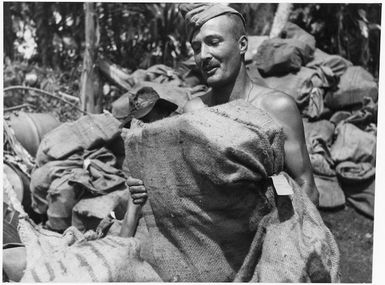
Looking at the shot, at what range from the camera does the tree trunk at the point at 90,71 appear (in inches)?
327

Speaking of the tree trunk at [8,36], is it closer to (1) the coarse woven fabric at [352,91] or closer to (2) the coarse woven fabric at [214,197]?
(1) the coarse woven fabric at [352,91]

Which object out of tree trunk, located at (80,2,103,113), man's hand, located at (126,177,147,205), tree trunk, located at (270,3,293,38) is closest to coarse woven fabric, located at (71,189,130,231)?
man's hand, located at (126,177,147,205)

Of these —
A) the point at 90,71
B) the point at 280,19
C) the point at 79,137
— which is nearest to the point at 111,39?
the point at 90,71

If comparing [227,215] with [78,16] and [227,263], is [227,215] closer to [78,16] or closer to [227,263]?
[227,263]

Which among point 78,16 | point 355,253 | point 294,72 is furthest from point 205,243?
point 78,16

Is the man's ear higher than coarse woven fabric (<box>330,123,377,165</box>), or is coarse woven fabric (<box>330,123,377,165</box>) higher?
the man's ear

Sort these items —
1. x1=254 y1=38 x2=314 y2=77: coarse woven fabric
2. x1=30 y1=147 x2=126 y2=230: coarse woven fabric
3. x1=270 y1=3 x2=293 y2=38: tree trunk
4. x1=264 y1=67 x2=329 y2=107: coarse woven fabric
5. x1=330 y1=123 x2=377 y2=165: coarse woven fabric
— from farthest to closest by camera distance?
x1=270 y1=3 x2=293 y2=38: tree trunk < x1=254 y1=38 x2=314 y2=77: coarse woven fabric < x1=264 y1=67 x2=329 y2=107: coarse woven fabric < x1=330 y1=123 x2=377 y2=165: coarse woven fabric < x1=30 y1=147 x2=126 y2=230: coarse woven fabric

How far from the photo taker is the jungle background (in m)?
8.74

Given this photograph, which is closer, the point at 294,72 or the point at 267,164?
the point at 267,164

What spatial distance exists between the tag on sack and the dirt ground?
137 inches

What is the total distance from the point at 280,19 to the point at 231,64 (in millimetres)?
5886

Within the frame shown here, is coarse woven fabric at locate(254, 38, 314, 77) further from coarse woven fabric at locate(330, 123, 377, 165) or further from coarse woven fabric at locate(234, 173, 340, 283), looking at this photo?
coarse woven fabric at locate(234, 173, 340, 283)

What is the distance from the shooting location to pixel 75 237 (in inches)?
107

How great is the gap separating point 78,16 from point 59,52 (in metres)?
0.83
